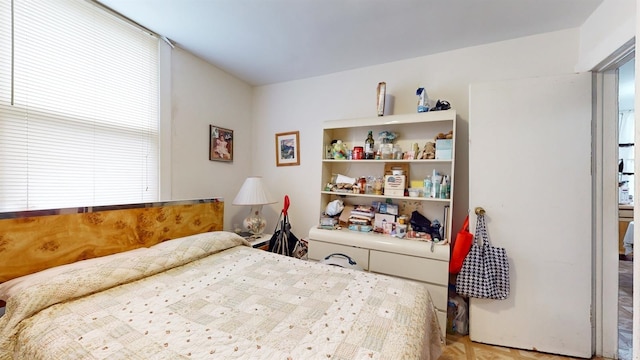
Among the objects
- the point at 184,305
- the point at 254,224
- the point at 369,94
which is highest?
the point at 369,94

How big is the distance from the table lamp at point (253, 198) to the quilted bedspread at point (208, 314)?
954 millimetres

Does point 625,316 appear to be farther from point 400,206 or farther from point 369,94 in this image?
point 369,94

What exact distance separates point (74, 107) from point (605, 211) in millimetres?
3723

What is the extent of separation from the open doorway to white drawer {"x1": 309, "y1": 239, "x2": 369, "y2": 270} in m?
1.87

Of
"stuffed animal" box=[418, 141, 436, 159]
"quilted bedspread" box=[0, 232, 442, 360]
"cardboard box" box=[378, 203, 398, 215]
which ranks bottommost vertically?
"quilted bedspread" box=[0, 232, 442, 360]

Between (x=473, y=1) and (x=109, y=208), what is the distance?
283cm

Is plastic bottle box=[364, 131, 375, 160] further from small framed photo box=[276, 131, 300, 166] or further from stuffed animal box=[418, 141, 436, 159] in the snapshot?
small framed photo box=[276, 131, 300, 166]

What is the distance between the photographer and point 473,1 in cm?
156

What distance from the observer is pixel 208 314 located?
107 cm

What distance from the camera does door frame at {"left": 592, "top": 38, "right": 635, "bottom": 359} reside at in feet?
5.42

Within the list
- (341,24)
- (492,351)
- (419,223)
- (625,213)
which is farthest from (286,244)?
(625,213)

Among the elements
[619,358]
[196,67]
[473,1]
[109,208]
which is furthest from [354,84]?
[619,358]

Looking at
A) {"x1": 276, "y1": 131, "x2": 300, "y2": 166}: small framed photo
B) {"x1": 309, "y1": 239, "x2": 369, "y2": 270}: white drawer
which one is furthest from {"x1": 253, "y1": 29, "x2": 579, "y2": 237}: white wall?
{"x1": 309, "y1": 239, "x2": 369, "y2": 270}: white drawer

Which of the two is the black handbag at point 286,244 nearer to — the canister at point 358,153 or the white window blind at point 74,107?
the canister at point 358,153
